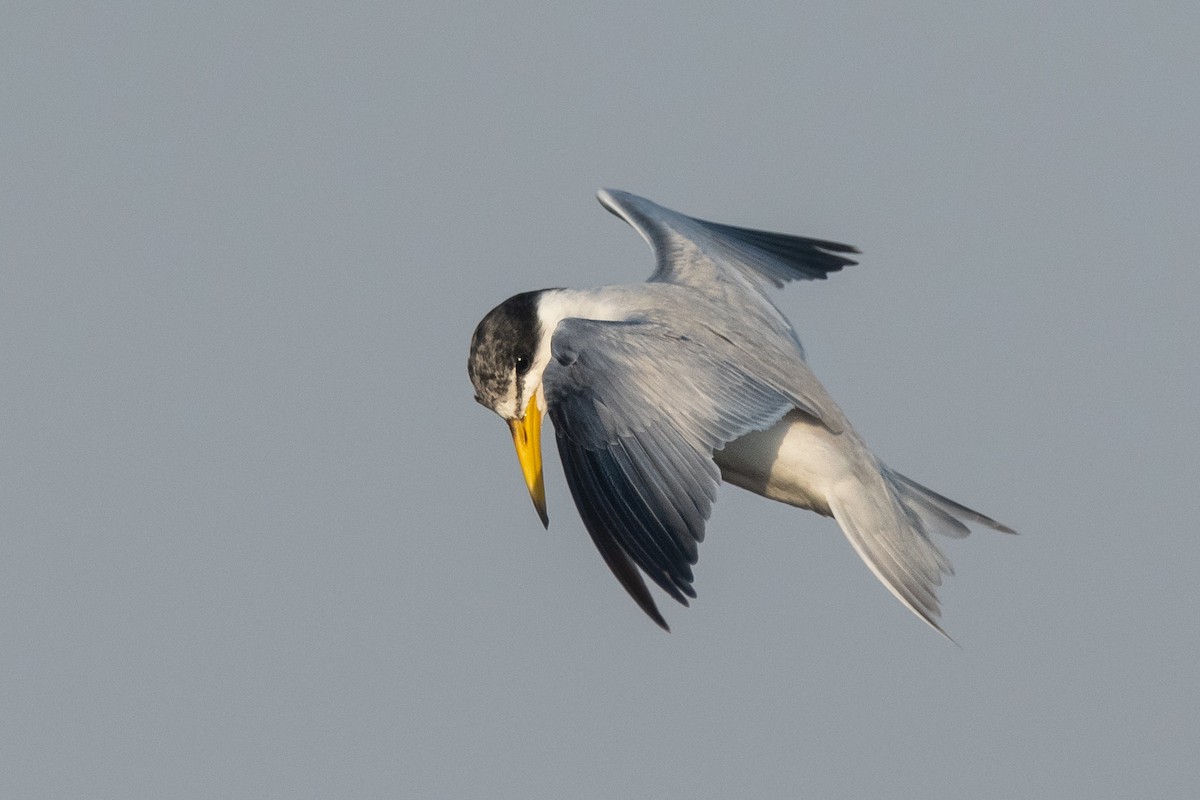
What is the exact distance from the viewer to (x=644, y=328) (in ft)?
25.9

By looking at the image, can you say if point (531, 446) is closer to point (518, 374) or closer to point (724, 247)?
point (518, 374)

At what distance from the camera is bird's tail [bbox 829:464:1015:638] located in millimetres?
7973

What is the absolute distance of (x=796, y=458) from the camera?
26.7ft

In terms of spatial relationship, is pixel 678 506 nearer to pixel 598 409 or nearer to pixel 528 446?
pixel 598 409

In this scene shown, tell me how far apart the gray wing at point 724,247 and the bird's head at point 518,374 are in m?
1.22

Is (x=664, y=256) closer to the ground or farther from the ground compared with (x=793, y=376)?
farther from the ground

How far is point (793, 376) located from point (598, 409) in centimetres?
107

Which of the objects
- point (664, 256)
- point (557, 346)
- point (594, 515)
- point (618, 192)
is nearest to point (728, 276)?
point (664, 256)

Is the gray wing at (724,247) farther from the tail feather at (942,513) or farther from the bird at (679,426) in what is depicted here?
the tail feather at (942,513)

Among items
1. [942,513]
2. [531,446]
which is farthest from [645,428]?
[942,513]

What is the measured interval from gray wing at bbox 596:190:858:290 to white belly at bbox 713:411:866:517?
1.56 metres

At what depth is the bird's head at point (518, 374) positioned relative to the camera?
843cm

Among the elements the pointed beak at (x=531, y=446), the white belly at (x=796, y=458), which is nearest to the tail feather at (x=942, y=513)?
the white belly at (x=796, y=458)

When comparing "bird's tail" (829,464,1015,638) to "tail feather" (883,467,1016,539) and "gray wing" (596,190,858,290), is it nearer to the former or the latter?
"tail feather" (883,467,1016,539)
